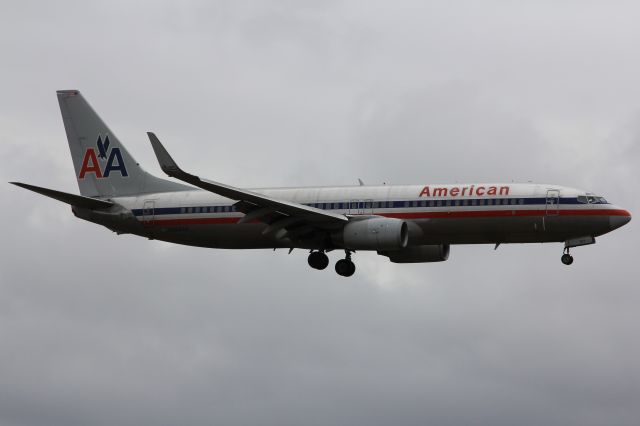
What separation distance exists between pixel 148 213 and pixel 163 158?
11.8 meters

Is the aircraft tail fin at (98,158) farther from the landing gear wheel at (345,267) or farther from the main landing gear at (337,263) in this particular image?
the landing gear wheel at (345,267)

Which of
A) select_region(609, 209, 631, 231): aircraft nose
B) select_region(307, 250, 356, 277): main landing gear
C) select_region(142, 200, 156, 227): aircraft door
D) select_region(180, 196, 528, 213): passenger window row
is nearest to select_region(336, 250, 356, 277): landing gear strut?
select_region(307, 250, 356, 277): main landing gear

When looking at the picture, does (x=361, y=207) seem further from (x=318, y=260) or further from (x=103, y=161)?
(x=103, y=161)

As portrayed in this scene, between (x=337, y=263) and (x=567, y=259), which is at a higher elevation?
(x=567, y=259)

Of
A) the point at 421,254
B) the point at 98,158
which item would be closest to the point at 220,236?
the point at 98,158

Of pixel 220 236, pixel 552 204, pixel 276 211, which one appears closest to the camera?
pixel 552 204

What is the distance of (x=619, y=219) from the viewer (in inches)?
2511

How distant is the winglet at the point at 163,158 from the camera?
58.8 meters

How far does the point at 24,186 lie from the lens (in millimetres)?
63688

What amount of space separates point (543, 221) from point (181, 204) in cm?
1907

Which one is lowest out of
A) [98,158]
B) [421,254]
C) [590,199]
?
[421,254]

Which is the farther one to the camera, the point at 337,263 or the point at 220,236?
the point at 220,236

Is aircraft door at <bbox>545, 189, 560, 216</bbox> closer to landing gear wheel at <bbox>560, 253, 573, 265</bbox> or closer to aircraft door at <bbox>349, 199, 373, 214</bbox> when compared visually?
landing gear wheel at <bbox>560, 253, 573, 265</bbox>

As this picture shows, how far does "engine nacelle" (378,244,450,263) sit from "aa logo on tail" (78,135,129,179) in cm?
1542
